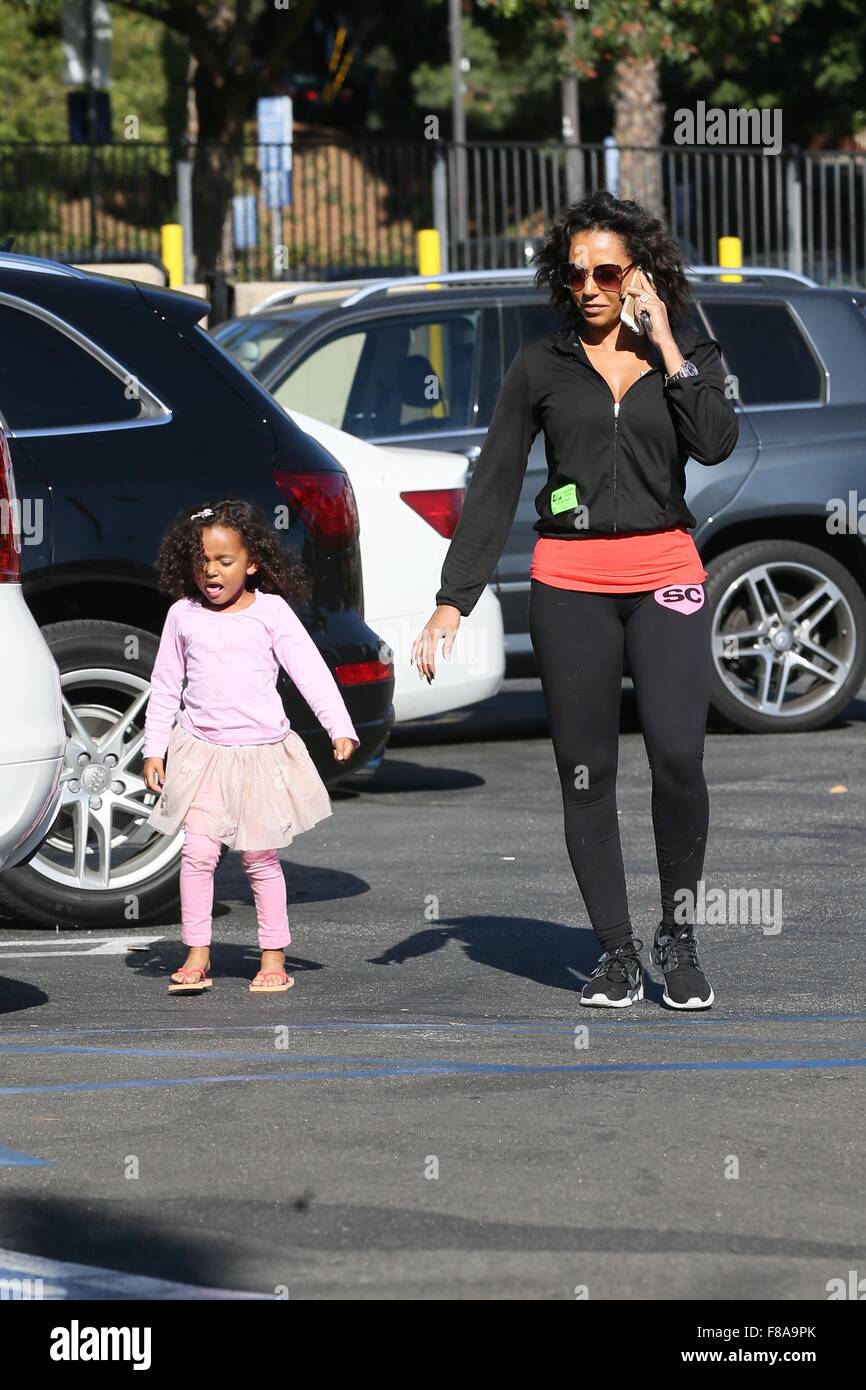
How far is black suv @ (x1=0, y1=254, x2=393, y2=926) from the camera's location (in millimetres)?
6633

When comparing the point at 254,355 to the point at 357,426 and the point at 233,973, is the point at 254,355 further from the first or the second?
the point at 233,973

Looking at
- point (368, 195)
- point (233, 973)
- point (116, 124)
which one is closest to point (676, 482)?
point (233, 973)

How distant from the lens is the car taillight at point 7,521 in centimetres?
534

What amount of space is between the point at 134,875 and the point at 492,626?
258 centimetres

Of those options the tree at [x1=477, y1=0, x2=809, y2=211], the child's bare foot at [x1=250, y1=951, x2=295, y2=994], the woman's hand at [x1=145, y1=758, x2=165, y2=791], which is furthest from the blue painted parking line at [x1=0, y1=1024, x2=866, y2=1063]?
the tree at [x1=477, y1=0, x2=809, y2=211]

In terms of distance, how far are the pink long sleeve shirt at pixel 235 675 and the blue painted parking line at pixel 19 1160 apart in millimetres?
1710

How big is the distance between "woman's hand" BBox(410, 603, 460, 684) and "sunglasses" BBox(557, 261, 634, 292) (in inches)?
32.2

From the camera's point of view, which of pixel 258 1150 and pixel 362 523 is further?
pixel 362 523

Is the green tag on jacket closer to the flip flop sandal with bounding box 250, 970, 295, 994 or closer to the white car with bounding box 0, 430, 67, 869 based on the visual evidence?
the white car with bounding box 0, 430, 67, 869

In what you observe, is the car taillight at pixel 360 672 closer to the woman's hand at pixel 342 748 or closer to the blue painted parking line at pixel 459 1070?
the woman's hand at pixel 342 748

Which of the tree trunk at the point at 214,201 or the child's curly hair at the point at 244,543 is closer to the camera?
the child's curly hair at the point at 244,543

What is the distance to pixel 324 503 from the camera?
686 cm

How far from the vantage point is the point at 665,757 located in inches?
223

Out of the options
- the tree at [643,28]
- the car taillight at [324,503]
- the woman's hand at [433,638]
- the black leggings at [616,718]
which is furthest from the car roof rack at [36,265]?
the tree at [643,28]
